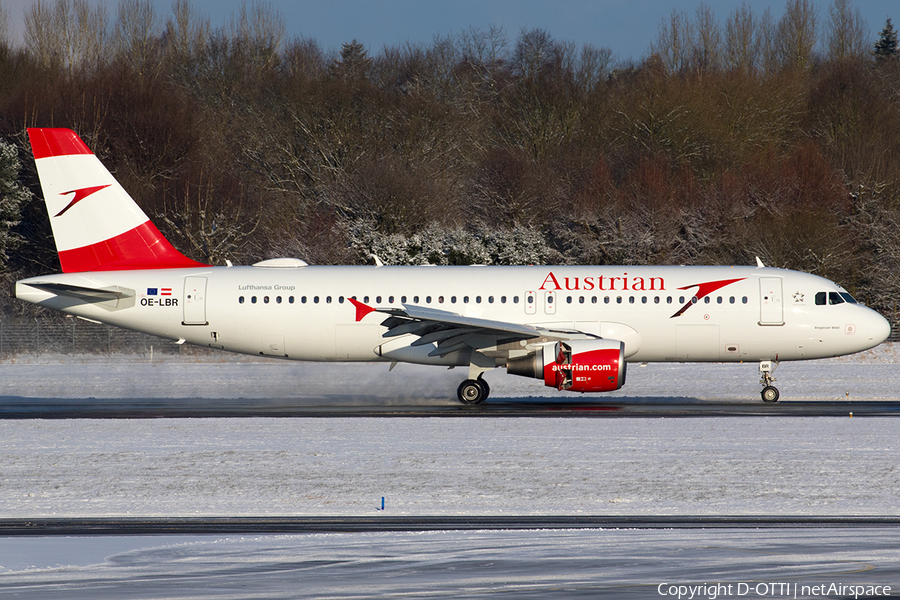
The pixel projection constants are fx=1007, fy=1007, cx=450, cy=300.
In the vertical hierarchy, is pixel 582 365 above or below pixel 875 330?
below

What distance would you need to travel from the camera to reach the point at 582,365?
23234 mm

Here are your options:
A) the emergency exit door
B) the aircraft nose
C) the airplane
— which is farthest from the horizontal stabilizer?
the aircraft nose

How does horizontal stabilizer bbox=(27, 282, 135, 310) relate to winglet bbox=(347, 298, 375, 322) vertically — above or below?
above

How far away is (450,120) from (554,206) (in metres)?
14.1

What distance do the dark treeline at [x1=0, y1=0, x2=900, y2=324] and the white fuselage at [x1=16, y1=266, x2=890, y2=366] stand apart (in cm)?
2476

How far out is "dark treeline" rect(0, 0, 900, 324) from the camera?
175 ft

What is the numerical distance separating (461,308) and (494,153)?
3879cm

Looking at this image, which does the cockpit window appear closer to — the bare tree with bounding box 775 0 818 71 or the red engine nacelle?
the red engine nacelle

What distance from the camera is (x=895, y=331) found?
42656 mm

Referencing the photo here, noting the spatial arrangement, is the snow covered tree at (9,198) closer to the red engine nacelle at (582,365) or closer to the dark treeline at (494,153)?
the dark treeline at (494,153)

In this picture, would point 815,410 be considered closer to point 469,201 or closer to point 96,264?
point 96,264

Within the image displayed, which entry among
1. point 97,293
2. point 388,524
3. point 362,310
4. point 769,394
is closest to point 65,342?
point 97,293

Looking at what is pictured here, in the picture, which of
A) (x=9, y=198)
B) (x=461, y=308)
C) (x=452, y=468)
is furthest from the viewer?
(x=9, y=198)

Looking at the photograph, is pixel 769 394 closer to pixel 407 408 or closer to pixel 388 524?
pixel 407 408
